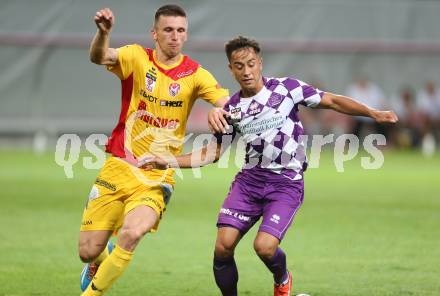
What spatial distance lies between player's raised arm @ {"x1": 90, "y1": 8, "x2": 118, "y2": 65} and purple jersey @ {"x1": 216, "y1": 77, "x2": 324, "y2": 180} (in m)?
1.11

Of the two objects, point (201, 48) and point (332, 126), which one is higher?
point (201, 48)

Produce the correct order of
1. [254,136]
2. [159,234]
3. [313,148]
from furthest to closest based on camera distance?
[313,148] → [159,234] → [254,136]

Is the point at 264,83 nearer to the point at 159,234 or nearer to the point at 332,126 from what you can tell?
the point at 159,234

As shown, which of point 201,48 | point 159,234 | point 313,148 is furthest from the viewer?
point 201,48

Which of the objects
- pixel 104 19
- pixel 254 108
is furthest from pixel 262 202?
pixel 104 19

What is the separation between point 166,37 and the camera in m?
8.41

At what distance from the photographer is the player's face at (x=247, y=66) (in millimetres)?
8008

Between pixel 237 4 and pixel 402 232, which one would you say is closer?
pixel 402 232

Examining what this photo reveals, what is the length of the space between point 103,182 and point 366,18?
61.3 ft

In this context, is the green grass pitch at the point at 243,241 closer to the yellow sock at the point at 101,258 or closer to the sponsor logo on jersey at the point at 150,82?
the yellow sock at the point at 101,258

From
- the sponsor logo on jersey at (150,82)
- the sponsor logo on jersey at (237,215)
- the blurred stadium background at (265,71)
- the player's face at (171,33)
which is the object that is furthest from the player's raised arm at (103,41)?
the blurred stadium background at (265,71)

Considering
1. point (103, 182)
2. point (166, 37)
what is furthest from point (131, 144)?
point (166, 37)

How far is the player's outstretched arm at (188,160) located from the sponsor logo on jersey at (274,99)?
582 millimetres

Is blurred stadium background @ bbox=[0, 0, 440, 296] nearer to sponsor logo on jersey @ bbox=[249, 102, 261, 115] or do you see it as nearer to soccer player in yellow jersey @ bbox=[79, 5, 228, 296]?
soccer player in yellow jersey @ bbox=[79, 5, 228, 296]
